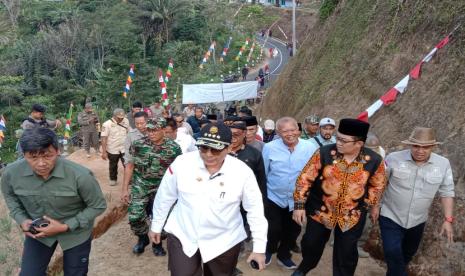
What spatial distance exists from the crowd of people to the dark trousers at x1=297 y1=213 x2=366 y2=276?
0.4 inches

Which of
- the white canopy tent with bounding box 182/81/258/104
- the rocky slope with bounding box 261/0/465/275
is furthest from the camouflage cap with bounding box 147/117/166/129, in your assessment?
the white canopy tent with bounding box 182/81/258/104

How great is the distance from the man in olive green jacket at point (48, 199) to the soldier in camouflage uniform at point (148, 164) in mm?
1377

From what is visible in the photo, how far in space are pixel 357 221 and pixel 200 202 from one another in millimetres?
1605

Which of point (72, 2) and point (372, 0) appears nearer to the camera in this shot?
point (372, 0)

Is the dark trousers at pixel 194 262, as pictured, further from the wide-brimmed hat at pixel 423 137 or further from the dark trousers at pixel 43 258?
the wide-brimmed hat at pixel 423 137

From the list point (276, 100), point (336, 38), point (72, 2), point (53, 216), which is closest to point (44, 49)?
point (72, 2)

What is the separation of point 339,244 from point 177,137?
256 cm

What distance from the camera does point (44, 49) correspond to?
31.5 metres

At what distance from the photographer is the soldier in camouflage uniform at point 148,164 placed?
4.65 m

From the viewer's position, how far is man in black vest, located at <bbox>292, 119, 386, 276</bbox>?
3639 millimetres

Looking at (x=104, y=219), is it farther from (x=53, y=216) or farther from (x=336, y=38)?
(x=336, y=38)

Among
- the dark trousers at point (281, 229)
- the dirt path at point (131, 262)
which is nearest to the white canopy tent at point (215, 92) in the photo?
the dirt path at point (131, 262)

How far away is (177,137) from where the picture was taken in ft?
18.3

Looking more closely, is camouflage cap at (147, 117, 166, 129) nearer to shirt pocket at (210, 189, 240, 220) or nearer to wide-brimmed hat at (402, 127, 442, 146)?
shirt pocket at (210, 189, 240, 220)
